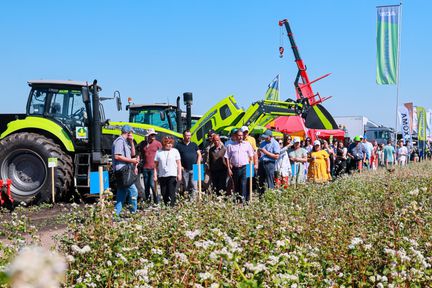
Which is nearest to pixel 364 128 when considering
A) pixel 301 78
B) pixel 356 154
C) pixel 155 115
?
pixel 301 78

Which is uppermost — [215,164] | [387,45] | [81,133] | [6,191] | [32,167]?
A: [387,45]

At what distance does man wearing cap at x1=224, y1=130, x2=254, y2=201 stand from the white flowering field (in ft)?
12.9

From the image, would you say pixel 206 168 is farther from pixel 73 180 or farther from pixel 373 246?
pixel 373 246

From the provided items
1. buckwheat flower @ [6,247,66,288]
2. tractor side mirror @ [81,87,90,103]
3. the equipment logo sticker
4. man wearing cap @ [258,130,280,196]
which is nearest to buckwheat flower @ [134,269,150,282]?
buckwheat flower @ [6,247,66,288]

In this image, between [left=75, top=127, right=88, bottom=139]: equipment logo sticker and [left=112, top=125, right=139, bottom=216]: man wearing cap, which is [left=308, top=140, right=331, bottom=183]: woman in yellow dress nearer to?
[left=112, top=125, right=139, bottom=216]: man wearing cap

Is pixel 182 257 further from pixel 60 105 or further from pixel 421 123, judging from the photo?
pixel 421 123

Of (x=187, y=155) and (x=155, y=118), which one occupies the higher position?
(x=155, y=118)

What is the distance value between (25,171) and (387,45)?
16.1 metres

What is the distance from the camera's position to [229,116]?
17203 mm

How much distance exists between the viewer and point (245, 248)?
169 inches

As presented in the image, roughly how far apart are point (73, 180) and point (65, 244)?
737cm

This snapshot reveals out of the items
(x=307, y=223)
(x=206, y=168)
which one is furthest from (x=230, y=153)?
(x=307, y=223)

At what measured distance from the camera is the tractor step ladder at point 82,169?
1197 cm

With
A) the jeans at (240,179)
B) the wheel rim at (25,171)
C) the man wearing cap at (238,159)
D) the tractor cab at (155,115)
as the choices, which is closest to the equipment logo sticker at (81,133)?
the wheel rim at (25,171)
